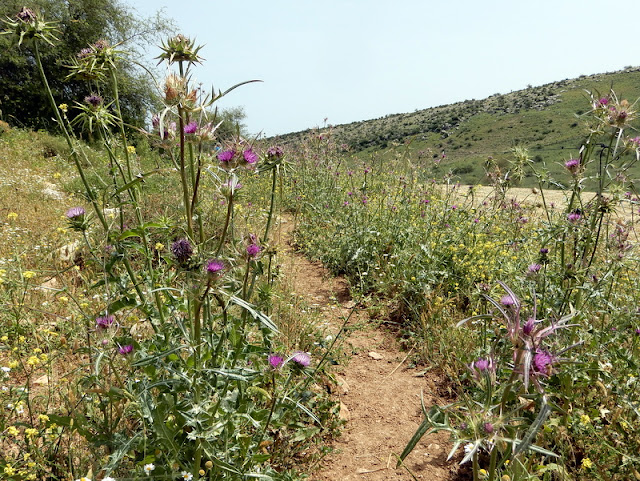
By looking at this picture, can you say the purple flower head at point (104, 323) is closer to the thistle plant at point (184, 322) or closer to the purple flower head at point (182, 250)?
the thistle plant at point (184, 322)

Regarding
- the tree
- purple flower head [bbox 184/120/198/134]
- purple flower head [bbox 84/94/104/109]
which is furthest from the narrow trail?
the tree

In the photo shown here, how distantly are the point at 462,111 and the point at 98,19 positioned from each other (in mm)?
51020

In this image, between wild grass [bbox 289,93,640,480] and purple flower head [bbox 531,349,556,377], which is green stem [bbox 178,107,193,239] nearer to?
wild grass [bbox 289,93,640,480]

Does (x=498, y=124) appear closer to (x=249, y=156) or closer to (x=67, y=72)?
(x=67, y=72)

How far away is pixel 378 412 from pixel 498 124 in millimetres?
51250

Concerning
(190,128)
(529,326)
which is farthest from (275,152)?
(529,326)

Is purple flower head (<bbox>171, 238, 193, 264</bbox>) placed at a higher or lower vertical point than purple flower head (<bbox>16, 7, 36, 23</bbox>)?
lower

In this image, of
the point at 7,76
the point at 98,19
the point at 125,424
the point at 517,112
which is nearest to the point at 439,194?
the point at 125,424

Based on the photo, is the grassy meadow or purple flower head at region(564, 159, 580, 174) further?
purple flower head at region(564, 159, 580, 174)

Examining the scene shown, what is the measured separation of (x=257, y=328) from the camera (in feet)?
8.94

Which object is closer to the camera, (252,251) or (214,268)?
(214,268)

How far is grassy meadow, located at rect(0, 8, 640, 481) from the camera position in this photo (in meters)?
1.48

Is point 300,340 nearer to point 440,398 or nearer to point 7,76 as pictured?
point 440,398

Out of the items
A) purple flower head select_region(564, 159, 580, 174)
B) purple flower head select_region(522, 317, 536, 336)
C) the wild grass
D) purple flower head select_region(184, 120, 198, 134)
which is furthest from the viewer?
purple flower head select_region(564, 159, 580, 174)
